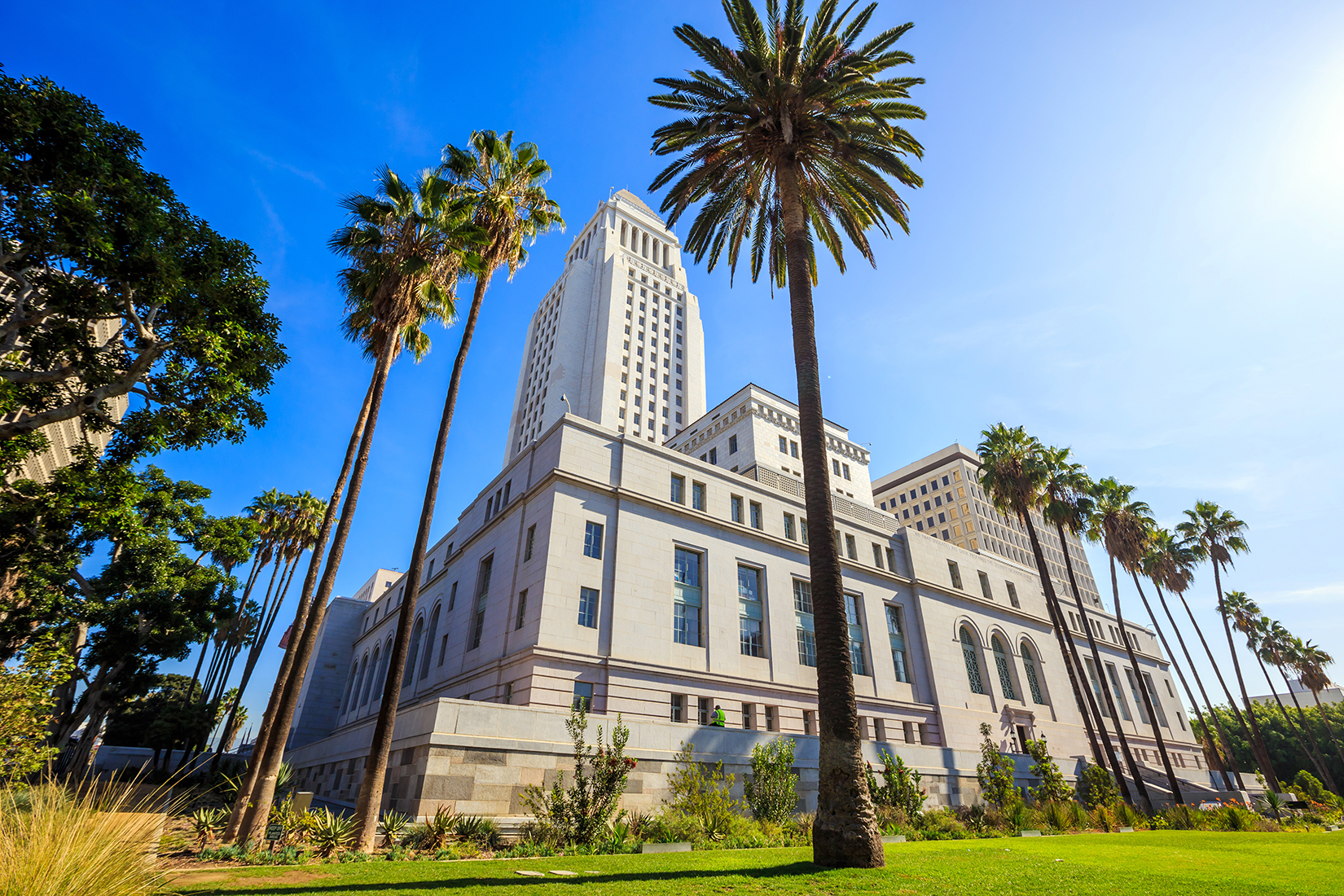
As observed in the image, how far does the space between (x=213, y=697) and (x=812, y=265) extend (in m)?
52.5

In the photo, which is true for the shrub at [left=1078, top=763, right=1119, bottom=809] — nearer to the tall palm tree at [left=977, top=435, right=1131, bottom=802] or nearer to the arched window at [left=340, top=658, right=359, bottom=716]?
the tall palm tree at [left=977, top=435, right=1131, bottom=802]

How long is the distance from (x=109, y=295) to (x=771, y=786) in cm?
2539

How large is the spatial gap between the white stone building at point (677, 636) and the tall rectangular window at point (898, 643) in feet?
0.43

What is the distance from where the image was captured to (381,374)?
19438 millimetres

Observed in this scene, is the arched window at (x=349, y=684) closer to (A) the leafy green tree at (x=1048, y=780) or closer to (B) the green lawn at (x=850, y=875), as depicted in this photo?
(B) the green lawn at (x=850, y=875)

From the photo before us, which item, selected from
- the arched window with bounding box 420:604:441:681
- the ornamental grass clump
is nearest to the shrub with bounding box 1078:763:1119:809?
the ornamental grass clump

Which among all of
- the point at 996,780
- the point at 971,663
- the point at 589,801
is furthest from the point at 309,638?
the point at 971,663

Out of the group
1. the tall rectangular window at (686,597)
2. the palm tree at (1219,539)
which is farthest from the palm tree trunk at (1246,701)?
the tall rectangular window at (686,597)

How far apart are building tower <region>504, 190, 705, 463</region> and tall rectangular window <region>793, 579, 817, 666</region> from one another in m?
41.0

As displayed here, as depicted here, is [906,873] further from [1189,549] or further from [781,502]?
[1189,549]

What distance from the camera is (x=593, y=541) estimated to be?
28.4 m

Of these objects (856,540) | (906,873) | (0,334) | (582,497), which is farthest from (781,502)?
(0,334)

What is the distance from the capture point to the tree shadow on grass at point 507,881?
884 cm

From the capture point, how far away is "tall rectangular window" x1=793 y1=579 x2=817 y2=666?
32.8 meters
